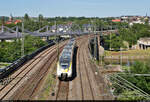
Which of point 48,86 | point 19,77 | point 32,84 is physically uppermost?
point 19,77

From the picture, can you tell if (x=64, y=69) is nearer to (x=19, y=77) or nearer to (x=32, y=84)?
(x=32, y=84)

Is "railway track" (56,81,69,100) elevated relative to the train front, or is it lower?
lower

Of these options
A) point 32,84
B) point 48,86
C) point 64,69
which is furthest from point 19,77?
point 64,69

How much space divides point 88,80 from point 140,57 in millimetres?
59388

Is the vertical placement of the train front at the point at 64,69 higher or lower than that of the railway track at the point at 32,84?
higher

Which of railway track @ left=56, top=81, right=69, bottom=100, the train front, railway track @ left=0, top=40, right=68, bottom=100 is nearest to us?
railway track @ left=56, top=81, right=69, bottom=100

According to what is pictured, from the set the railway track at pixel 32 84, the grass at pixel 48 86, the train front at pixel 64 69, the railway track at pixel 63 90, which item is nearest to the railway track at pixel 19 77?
the railway track at pixel 32 84

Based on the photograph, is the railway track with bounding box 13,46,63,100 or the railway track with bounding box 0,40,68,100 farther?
the railway track with bounding box 0,40,68,100

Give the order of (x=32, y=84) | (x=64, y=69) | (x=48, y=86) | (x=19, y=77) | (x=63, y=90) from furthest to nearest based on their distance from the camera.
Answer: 1. (x=19, y=77)
2. (x=64, y=69)
3. (x=32, y=84)
4. (x=48, y=86)
5. (x=63, y=90)

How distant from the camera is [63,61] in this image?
29.2m

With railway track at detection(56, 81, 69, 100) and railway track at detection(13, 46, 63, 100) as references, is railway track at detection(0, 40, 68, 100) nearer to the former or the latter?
railway track at detection(13, 46, 63, 100)

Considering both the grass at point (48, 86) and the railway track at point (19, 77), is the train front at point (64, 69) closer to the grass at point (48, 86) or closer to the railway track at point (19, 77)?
the grass at point (48, 86)

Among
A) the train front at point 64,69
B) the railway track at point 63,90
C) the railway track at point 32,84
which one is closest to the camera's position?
the railway track at point 63,90

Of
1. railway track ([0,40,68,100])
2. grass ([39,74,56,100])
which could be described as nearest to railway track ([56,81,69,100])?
grass ([39,74,56,100])
